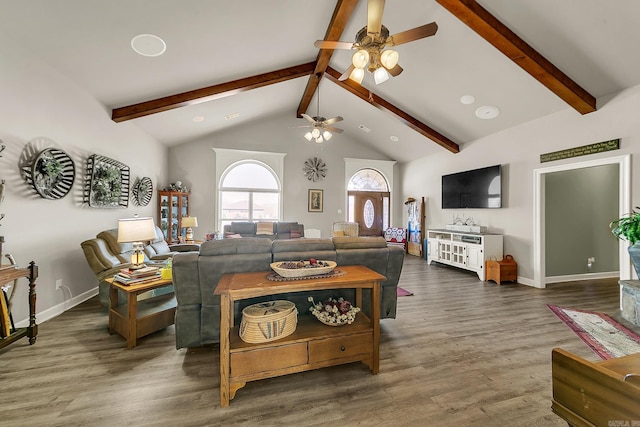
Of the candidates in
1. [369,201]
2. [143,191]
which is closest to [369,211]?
[369,201]

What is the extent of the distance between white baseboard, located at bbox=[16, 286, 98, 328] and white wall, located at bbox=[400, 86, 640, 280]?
22.6 feet

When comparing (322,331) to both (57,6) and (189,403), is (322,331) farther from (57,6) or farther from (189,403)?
(57,6)

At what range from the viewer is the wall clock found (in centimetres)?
771

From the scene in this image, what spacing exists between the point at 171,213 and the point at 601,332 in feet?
24.2

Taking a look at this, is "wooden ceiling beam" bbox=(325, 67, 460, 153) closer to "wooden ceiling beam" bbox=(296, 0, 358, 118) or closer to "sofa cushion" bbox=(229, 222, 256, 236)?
"wooden ceiling beam" bbox=(296, 0, 358, 118)

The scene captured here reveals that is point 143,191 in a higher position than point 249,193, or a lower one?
lower

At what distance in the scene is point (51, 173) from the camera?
112 inches

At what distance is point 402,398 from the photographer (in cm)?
174

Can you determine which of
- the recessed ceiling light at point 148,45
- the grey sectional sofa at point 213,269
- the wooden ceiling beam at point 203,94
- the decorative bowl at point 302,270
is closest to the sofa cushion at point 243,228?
the wooden ceiling beam at point 203,94

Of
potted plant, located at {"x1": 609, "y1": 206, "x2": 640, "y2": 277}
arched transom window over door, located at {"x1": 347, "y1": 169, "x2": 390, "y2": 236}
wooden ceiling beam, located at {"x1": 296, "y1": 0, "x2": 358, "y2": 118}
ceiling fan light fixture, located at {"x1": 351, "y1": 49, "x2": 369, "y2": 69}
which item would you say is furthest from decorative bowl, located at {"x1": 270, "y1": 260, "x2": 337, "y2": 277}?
arched transom window over door, located at {"x1": 347, "y1": 169, "x2": 390, "y2": 236}

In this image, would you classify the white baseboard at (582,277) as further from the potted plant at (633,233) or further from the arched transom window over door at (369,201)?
the arched transom window over door at (369,201)

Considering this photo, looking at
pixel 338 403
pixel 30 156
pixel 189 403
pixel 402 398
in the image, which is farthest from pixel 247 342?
pixel 30 156

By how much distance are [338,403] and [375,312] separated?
0.64 meters

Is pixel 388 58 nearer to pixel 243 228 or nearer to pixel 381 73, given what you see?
pixel 381 73
